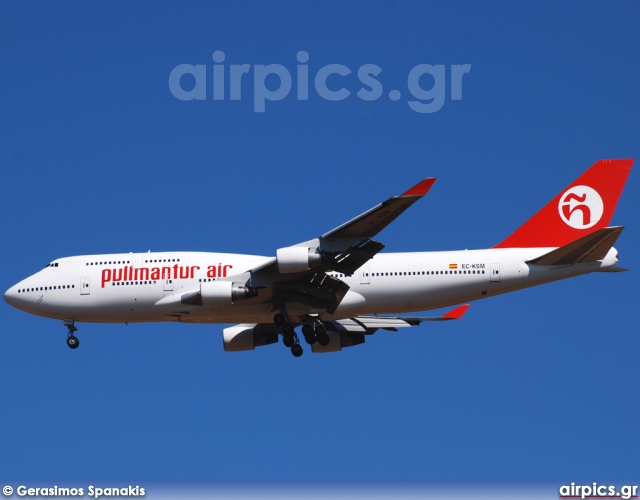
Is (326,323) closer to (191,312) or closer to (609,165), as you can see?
(191,312)

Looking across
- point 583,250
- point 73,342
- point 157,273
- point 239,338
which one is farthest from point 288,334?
point 583,250

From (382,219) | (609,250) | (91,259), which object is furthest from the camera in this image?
(91,259)

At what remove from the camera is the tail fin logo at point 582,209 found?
4522 cm

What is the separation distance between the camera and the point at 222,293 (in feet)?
137

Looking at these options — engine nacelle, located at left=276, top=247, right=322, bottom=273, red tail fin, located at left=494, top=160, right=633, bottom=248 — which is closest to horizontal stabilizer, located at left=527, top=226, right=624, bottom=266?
red tail fin, located at left=494, top=160, right=633, bottom=248

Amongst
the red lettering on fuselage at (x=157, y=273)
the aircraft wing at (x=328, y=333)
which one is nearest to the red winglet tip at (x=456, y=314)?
the aircraft wing at (x=328, y=333)

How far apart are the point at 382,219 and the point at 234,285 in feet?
20.1

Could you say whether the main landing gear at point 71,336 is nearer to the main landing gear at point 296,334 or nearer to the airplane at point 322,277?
the airplane at point 322,277

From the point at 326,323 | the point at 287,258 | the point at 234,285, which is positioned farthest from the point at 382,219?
the point at 326,323

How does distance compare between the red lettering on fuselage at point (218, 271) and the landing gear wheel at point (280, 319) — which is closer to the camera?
the landing gear wheel at point (280, 319)

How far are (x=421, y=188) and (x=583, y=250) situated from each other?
24.9 feet

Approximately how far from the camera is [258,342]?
157ft

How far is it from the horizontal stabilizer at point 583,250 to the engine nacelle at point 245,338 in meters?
10.7

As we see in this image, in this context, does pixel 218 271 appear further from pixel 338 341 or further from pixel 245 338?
pixel 338 341
